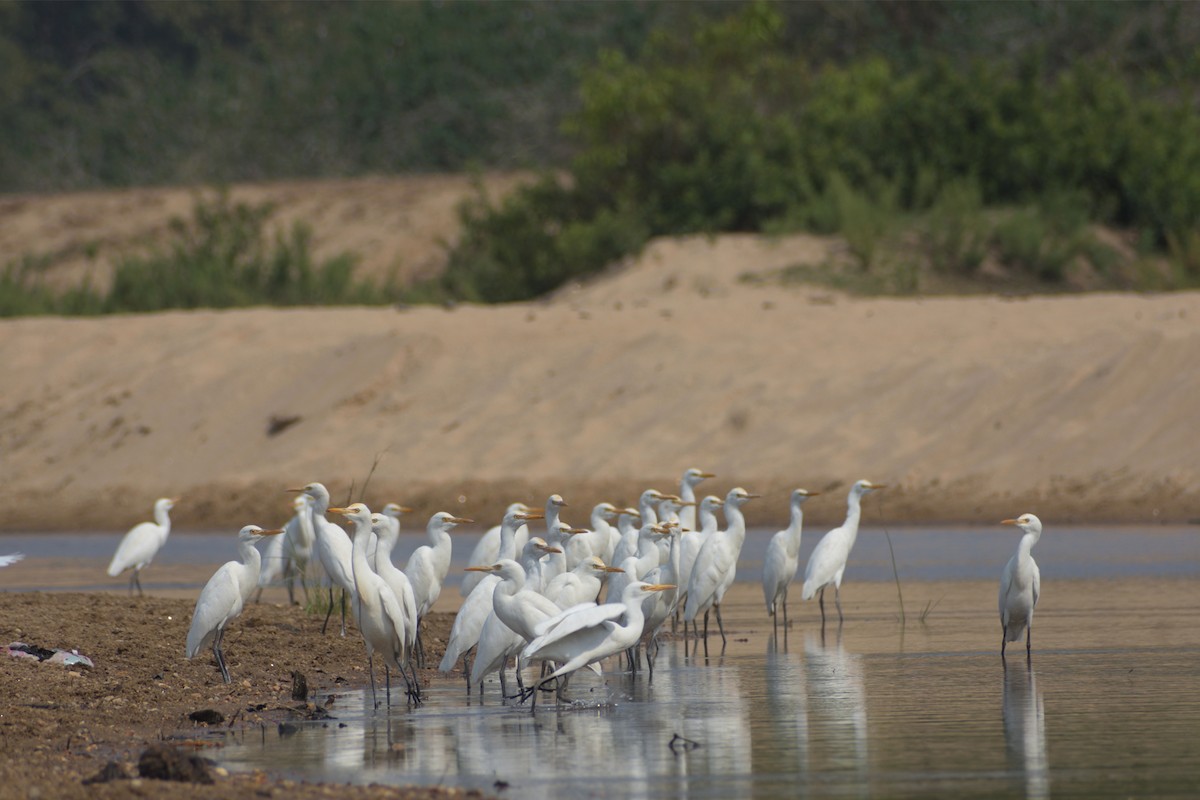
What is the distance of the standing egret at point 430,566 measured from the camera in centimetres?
1200

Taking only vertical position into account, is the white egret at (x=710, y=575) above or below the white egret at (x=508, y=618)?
above

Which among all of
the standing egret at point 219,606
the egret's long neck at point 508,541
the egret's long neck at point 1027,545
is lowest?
the standing egret at point 219,606

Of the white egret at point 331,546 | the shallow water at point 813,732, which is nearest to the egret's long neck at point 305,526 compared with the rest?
the white egret at point 331,546

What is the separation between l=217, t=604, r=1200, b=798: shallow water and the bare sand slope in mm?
9677

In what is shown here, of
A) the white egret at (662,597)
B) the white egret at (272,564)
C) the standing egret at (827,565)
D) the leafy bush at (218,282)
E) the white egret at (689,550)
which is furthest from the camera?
the leafy bush at (218,282)

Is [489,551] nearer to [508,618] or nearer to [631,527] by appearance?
[631,527]

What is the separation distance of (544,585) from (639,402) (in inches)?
548

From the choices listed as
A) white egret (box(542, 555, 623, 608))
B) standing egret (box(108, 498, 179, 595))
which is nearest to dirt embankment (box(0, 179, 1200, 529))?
standing egret (box(108, 498, 179, 595))

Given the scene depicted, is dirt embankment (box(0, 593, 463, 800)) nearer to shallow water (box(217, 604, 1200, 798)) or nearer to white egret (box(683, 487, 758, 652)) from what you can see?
shallow water (box(217, 604, 1200, 798))

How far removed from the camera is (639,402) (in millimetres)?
25328

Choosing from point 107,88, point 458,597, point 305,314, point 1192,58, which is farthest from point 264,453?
point 107,88

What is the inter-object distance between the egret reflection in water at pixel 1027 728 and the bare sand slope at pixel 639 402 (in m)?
9.87

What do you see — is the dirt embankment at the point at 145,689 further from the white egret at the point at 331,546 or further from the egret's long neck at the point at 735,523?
the egret's long neck at the point at 735,523

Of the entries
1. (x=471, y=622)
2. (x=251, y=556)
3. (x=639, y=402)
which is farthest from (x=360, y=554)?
(x=639, y=402)
